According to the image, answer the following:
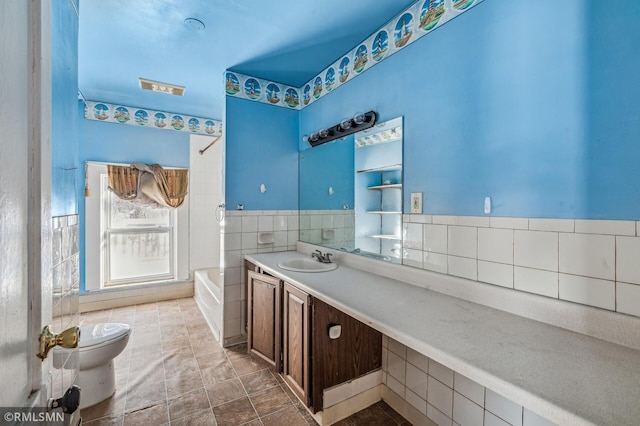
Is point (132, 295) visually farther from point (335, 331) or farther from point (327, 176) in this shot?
point (335, 331)

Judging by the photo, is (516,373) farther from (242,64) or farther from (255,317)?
(242,64)

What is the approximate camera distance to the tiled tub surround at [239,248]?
8.16 ft

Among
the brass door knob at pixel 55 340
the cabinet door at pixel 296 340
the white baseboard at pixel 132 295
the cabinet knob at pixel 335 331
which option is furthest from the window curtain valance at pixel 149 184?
the brass door knob at pixel 55 340

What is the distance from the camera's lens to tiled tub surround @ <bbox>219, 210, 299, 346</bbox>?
2486 mm

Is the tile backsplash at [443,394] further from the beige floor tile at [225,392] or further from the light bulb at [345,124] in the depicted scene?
the light bulb at [345,124]

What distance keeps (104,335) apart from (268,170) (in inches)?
67.4

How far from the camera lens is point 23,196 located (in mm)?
464

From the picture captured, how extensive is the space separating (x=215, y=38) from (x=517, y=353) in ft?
7.96

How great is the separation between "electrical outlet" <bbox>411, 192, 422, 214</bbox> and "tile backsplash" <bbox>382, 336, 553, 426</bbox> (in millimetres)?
818

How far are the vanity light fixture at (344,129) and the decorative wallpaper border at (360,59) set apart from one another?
340 mm

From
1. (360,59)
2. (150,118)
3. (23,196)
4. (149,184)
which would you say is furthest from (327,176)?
(150,118)

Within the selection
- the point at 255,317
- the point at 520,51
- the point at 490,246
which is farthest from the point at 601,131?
the point at 255,317

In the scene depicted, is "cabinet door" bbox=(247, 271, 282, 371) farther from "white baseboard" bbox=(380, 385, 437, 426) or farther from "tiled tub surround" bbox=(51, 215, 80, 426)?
"tiled tub surround" bbox=(51, 215, 80, 426)

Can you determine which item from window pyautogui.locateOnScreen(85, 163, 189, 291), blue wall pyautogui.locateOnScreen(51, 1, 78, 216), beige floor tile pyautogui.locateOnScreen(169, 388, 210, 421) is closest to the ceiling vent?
window pyautogui.locateOnScreen(85, 163, 189, 291)
